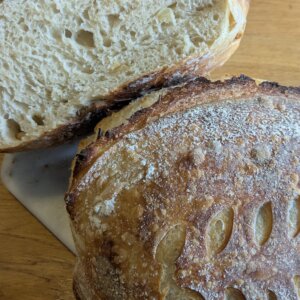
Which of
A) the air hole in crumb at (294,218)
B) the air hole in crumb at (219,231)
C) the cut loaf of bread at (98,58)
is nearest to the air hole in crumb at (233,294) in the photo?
the air hole in crumb at (219,231)

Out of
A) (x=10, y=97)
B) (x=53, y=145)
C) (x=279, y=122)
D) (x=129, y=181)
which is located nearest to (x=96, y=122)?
(x=53, y=145)

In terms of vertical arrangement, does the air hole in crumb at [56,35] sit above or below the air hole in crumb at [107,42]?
above

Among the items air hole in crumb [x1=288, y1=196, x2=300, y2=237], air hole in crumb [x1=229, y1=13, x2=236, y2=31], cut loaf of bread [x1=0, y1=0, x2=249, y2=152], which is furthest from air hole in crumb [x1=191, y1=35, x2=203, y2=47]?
air hole in crumb [x1=288, y1=196, x2=300, y2=237]

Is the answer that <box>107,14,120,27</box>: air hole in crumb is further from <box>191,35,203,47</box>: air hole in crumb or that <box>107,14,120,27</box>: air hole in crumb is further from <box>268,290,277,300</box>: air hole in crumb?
<box>268,290,277,300</box>: air hole in crumb

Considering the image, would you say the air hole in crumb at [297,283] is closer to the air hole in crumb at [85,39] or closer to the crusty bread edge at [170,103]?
the crusty bread edge at [170,103]

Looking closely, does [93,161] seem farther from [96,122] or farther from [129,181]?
[96,122]

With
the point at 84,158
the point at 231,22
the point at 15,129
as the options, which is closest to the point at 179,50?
the point at 231,22

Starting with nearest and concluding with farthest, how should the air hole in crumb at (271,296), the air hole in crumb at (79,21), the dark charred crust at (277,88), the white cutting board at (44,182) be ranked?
the air hole in crumb at (271,296)
the dark charred crust at (277,88)
the air hole in crumb at (79,21)
the white cutting board at (44,182)

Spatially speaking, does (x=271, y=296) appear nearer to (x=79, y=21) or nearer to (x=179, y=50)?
(x=179, y=50)
